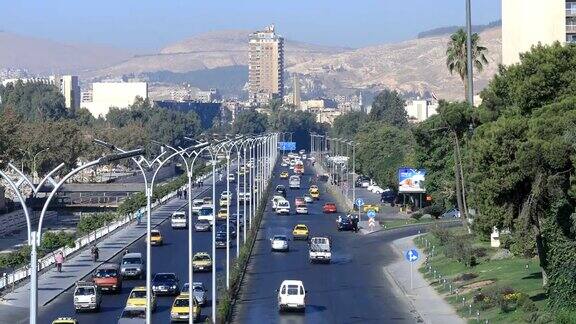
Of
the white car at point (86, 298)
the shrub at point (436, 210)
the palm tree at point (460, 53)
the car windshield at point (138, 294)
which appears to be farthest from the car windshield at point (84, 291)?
the shrub at point (436, 210)

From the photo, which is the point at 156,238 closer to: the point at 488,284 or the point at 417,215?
the point at 417,215

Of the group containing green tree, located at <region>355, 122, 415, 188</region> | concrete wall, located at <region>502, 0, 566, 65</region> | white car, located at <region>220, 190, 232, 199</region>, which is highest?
concrete wall, located at <region>502, 0, 566, 65</region>

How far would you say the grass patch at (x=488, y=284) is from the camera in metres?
46.3

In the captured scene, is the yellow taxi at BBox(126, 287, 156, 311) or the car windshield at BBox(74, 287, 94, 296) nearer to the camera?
the yellow taxi at BBox(126, 287, 156, 311)

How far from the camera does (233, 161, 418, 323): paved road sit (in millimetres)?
49531

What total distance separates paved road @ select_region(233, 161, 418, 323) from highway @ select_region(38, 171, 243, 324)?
1725 mm

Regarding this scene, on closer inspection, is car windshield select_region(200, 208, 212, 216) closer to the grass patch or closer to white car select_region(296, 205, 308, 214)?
white car select_region(296, 205, 308, 214)

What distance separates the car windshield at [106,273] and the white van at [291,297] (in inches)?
382

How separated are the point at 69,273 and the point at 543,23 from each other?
4473cm

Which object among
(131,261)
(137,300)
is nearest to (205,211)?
(131,261)

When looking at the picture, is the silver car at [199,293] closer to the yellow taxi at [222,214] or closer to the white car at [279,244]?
the white car at [279,244]

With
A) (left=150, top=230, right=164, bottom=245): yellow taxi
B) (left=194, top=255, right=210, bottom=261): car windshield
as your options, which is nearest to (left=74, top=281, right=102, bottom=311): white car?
(left=194, top=255, right=210, bottom=261): car windshield

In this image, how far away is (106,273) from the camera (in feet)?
190

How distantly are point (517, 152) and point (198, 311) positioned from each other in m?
12.0
